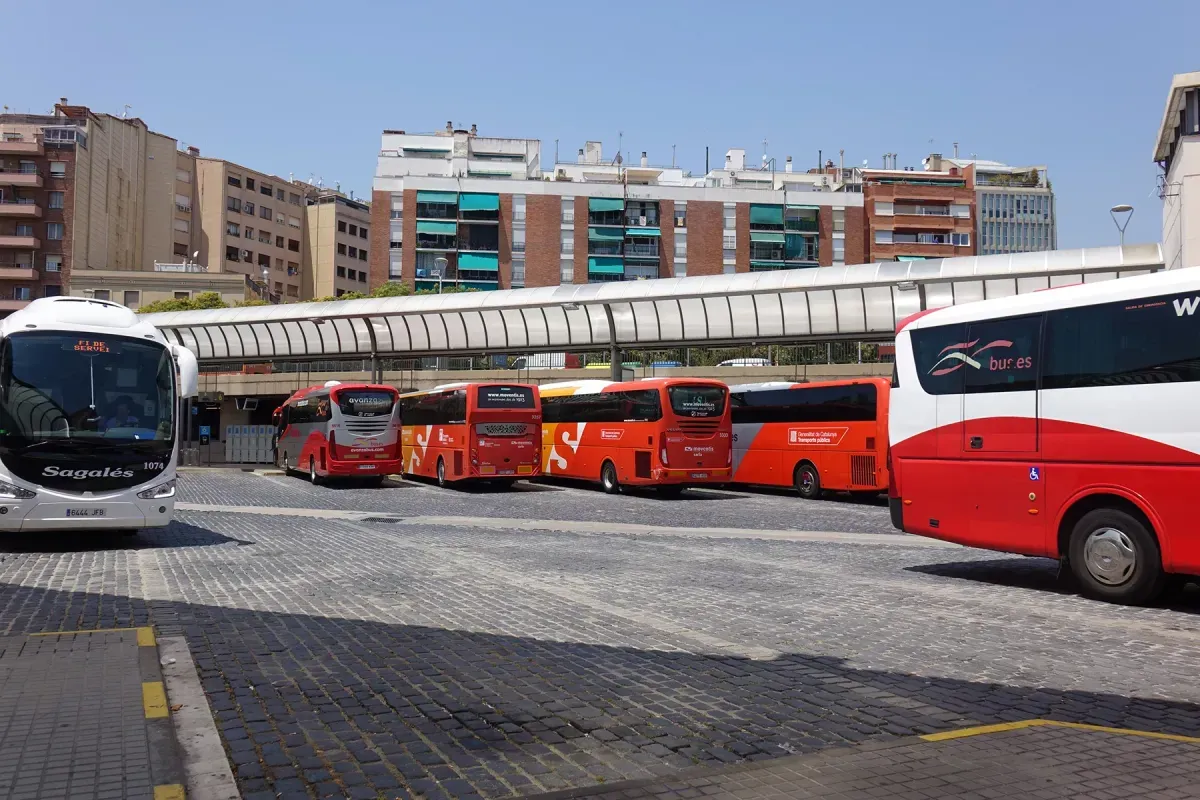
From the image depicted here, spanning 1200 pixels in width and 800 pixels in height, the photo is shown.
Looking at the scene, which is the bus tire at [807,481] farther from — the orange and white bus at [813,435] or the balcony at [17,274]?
the balcony at [17,274]

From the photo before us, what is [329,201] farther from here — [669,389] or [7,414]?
[7,414]

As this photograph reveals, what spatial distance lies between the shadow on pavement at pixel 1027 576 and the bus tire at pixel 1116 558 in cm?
44

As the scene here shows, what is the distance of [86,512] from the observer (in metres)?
13.6

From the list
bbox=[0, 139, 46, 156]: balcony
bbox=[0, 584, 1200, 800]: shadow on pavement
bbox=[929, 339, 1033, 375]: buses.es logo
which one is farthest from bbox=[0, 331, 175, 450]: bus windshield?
bbox=[0, 139, 46, 156]: balcony

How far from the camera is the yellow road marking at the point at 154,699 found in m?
5.30

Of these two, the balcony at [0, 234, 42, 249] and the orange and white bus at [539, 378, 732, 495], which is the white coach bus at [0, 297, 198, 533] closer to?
the orange and white bus at [539, 378, 732, 495]

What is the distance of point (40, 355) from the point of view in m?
13.8

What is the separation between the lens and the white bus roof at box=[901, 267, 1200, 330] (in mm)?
9367

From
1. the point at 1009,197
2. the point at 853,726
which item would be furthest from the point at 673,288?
the point at 1009,197

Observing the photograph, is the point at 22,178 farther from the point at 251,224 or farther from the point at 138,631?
the point at 138,631

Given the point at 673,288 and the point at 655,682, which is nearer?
the point at 655,682

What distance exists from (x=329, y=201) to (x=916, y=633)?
101 metres

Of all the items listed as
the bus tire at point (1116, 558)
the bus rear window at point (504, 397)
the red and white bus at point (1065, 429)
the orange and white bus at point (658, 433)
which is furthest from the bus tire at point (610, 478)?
the bus tire at point (1116, 558)

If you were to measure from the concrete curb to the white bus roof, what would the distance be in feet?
27.5
